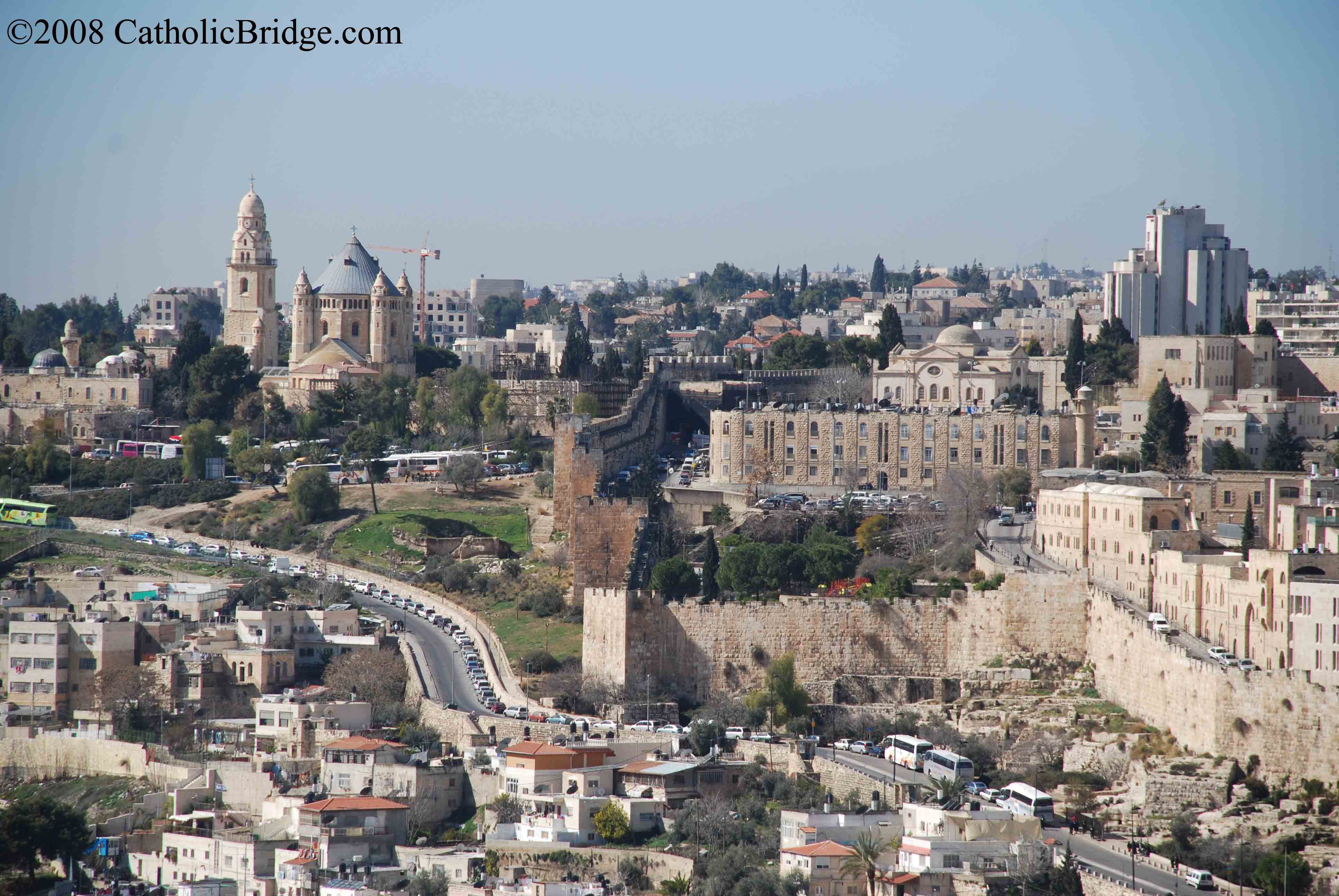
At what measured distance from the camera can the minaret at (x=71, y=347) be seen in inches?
3526

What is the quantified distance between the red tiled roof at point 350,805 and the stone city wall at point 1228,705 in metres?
12.0

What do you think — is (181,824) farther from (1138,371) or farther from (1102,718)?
(1138,371)

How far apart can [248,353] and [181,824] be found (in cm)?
4727

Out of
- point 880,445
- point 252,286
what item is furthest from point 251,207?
point 880,445

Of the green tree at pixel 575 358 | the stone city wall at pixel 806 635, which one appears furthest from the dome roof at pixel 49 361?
the stone city wall at pixel 806 635

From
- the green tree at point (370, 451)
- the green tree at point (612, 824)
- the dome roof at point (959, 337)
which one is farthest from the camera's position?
the dome roof at point (959, 337)

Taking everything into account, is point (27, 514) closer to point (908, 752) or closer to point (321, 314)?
point (321, 314)

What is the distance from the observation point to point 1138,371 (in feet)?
222

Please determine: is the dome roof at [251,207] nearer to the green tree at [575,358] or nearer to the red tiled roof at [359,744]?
the green tree at [575,358]

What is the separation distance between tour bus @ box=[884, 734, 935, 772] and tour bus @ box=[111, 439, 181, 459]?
1437 inches

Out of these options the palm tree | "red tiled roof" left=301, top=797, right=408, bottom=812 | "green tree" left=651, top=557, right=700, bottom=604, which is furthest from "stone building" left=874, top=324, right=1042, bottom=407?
the palm tree

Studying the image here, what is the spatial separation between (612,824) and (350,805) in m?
4.46

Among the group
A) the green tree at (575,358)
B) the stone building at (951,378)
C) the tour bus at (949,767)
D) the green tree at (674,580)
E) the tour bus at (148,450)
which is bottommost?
the tour bus at (949,767)

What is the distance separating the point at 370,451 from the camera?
68.4 m
